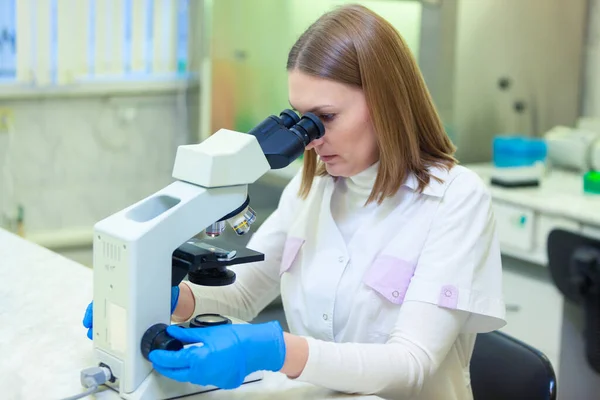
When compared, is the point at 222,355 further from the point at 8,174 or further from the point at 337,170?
the point at 8,174

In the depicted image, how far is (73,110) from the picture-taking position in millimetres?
2936

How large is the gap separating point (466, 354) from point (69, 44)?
193 cm

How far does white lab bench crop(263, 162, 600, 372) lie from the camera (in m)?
2.58

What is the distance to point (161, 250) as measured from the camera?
111 cm

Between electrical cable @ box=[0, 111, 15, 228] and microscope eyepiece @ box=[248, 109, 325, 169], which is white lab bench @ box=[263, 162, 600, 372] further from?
electrical cable @ box=[0, 111, 15, 228]

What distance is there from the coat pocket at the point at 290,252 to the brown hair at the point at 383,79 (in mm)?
187

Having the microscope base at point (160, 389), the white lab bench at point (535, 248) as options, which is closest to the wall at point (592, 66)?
the white lab bench at point (535, 248)

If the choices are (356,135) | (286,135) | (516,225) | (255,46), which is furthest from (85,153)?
(286,135)

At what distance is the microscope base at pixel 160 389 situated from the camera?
1123 millimetres

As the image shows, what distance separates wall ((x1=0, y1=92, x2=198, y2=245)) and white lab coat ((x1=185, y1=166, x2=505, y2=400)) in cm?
154

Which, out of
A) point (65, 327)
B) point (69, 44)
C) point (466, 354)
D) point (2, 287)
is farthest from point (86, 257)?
point (466, 354)

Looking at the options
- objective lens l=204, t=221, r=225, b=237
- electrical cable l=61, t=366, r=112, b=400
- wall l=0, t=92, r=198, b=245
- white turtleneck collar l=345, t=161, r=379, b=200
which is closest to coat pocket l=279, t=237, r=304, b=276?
white turtleneck collar l=345, t=161, r=379, b=200

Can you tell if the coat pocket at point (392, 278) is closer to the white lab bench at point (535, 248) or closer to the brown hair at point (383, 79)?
the brown hair at point (383, 79)

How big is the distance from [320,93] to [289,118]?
0.44 ft
